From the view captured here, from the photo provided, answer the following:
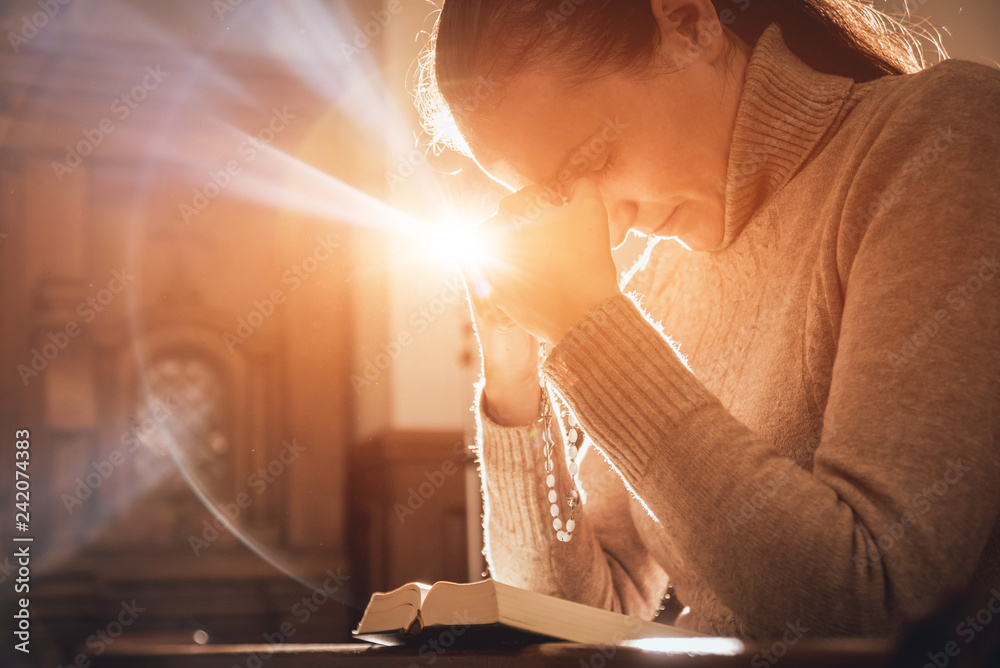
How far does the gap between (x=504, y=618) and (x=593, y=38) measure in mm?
606

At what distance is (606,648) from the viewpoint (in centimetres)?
44

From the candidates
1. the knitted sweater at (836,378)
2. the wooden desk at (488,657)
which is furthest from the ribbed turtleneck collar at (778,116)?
the wooden desk at (488,657)

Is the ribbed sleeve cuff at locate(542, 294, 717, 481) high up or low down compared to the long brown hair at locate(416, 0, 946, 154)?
down

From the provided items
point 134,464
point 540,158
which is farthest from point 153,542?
point 540,158

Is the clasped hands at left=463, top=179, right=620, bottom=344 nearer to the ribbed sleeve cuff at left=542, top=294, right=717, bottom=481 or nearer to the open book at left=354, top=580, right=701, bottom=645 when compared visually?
the ribbed sleeve cuff at left=542, top=294, right=717, bottom=481

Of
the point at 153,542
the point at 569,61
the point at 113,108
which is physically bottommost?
the point at 153,542

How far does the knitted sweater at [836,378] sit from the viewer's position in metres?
0.50

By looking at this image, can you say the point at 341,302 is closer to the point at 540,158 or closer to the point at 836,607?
the point at 540,158

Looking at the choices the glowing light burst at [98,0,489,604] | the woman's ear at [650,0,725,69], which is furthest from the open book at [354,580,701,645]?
the glowing light burst at [98,0,489,604]

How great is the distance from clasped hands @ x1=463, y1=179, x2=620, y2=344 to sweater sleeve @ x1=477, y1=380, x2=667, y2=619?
0.29 metres

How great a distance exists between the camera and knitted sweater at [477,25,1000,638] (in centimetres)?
50

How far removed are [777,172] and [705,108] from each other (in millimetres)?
118

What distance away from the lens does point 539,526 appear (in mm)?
959

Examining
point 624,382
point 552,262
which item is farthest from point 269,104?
point 624,382
